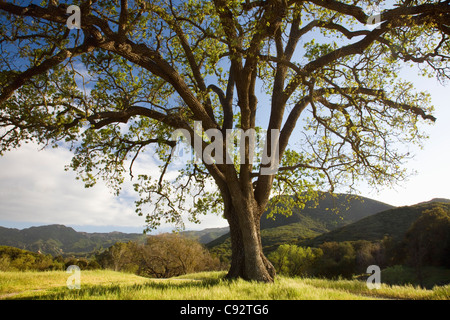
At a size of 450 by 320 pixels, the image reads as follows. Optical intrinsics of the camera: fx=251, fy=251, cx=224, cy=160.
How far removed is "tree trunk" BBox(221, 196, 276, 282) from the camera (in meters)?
8.26

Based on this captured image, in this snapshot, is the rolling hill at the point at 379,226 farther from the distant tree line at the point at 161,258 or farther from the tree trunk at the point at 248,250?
the tree trunk at the point at 248,250

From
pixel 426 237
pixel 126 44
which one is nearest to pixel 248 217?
pixel 126 44

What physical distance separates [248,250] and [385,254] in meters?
54.3

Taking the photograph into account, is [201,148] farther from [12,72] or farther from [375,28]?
[375,28]

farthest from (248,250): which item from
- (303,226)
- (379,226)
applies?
(303,226)

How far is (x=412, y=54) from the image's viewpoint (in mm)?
8961

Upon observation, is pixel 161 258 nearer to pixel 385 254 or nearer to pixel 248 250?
pixel 248 250

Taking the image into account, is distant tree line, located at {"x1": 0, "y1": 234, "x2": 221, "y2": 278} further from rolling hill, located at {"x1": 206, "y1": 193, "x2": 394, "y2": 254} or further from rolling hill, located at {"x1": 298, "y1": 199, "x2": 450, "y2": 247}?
rolling hill, located at {"x1": 298, "y1": 199, "x2": 450, "y2": 247}

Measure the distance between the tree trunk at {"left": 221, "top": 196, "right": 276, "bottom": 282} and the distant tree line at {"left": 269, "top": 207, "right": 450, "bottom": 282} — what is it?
122ft

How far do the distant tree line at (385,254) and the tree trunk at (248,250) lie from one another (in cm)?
3718

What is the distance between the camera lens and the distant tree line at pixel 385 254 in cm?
4031
